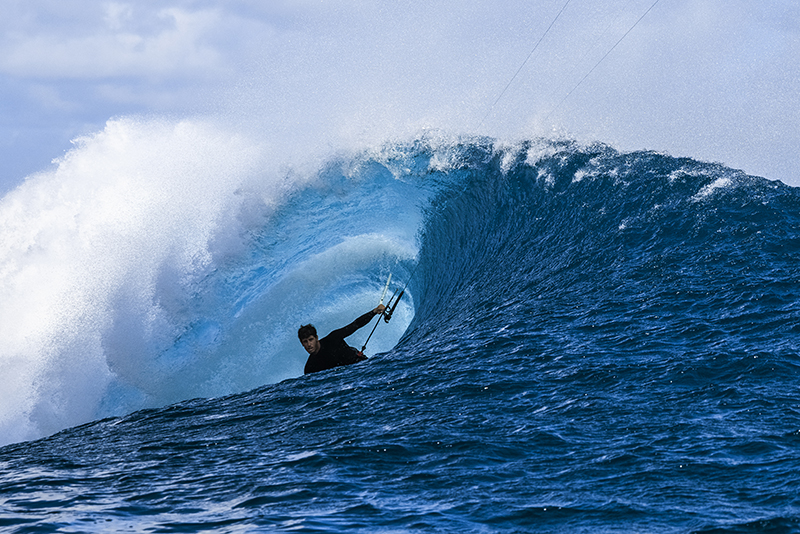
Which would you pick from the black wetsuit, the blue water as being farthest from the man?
the blue water

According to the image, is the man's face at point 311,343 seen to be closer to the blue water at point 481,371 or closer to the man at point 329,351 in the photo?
the man at point 329,351

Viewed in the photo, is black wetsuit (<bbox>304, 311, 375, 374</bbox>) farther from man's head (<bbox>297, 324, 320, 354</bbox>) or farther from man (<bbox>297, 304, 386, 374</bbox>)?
man's head (<bbox>297, 324, 320, 354</bbox>)

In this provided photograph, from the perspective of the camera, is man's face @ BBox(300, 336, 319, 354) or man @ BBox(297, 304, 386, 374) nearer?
man's face @ BBox(300, 336, 319, 354)

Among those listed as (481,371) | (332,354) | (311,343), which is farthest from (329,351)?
(481,371)

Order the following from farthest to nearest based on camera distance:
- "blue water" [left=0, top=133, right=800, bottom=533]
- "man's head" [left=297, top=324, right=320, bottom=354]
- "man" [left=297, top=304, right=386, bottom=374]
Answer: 1. "man" [left=297, top=304, right=386, bottom=374]
2. "man's head" [left=297, top=324, right=320, bottom=354]
3. "blue water" [left=0, top=133, right=800, bottom=533]

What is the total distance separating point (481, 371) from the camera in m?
7.64

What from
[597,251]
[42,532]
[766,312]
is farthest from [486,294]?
[42,532]

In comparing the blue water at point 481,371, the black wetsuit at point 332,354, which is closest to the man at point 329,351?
the black wetsuit at point 332,354

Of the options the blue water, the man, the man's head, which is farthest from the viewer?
the man

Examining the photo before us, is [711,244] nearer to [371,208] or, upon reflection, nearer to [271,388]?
[271,388]

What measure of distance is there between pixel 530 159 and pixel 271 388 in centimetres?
741

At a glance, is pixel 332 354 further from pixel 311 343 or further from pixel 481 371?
pixel 481 371

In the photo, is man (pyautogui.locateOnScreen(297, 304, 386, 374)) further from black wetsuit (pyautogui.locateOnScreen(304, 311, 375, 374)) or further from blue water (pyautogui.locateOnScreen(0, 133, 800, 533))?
blue water (pyautogui.locateOnScreen(0, 133, 800, 533))

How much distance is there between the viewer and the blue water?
4805 mm
